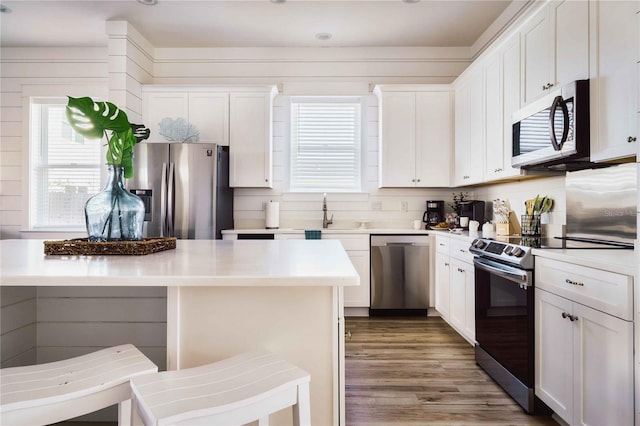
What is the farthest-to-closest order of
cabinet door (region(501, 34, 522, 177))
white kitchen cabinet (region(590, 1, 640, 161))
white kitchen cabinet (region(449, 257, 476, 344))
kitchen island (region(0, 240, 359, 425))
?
1. white kitchen cabinet (region(449, 257, 476, 344))
2. cabinet door (region(501, 34, 522, 177))
3. white kitchen cabinet (region(590, 1, 640, 161))
4. kitchen island (region(0, 240, 359, 425))

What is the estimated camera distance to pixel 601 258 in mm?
1638

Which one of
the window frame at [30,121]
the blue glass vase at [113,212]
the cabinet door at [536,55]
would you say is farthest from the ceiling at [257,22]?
the blue glass vase at [113,212]

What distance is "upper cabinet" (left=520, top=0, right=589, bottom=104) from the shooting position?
2.09 m

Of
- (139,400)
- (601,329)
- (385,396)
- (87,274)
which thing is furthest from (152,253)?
(601,329)

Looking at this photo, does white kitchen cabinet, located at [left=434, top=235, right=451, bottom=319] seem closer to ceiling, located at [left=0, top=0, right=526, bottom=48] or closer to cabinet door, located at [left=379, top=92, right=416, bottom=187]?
cabinet door, located at [left=379, top=92, right=416, bottom=187]

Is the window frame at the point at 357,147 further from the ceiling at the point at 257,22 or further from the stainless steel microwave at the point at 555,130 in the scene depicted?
the stainless steel microwave at the point at 555,130

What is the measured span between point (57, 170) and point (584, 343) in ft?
17.5

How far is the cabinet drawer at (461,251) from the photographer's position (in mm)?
3025

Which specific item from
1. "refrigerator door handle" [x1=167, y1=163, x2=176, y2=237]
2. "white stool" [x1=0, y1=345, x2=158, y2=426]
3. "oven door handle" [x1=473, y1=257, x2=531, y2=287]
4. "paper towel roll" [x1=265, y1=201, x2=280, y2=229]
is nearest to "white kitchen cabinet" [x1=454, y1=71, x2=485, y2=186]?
"oven door handle" [x1=473, y1=257, x2=531, y2=287]

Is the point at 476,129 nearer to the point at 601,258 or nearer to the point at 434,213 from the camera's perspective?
the point at 434,213

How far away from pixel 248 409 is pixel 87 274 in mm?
613

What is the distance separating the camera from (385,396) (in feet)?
7.48

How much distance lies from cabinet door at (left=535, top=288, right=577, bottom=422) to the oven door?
0.14 ft

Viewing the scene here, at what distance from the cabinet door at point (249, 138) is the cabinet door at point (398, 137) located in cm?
126
